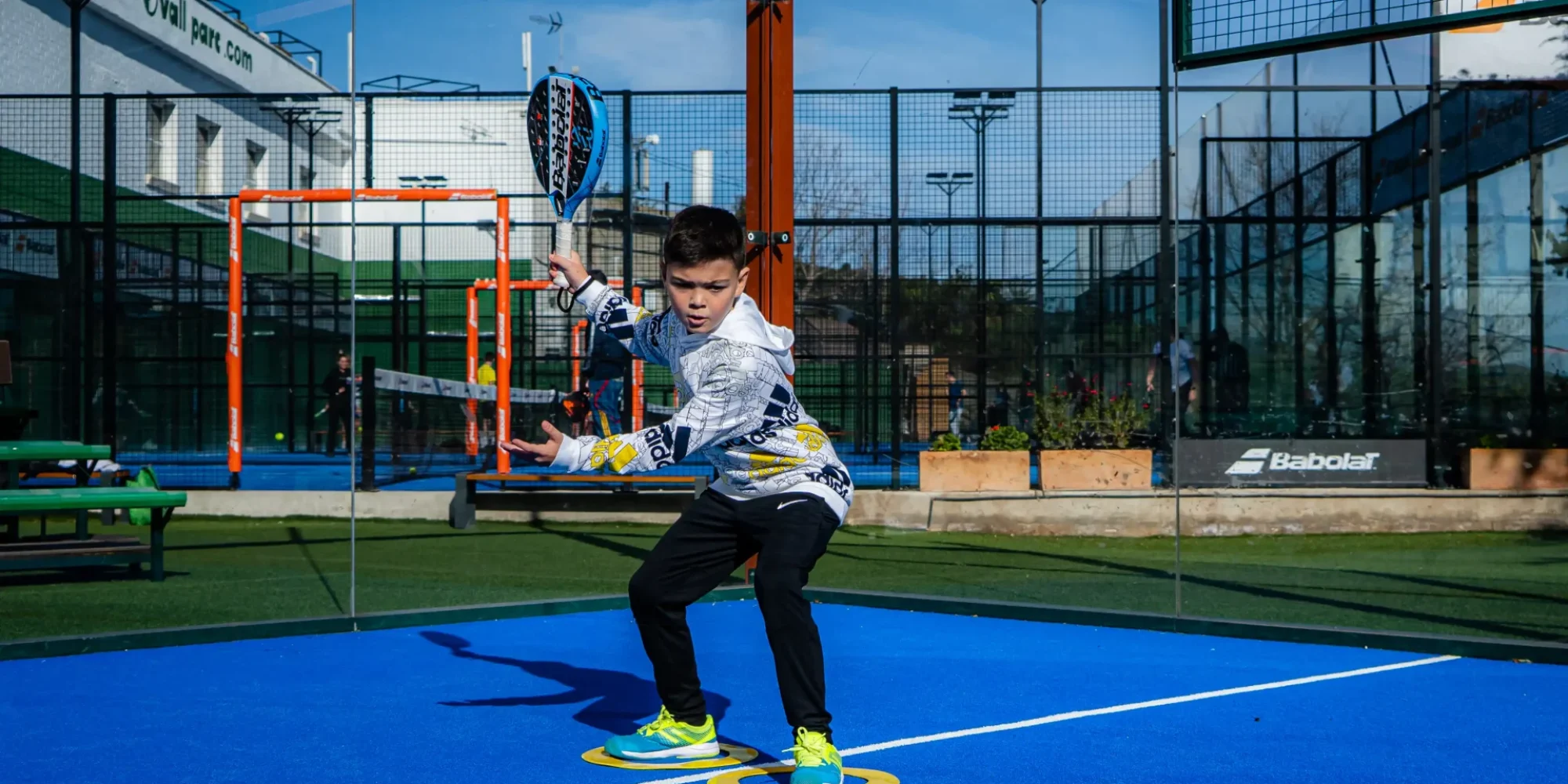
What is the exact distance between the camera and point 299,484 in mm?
16500

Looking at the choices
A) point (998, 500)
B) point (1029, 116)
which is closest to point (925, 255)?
point (1029, 116)

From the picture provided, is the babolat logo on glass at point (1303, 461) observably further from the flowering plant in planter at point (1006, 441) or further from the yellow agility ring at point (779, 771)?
the yellow agility ring at point (779, 771)

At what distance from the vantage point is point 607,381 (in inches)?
567

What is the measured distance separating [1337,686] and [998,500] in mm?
7213

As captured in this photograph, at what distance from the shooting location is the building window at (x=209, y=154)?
19531mm

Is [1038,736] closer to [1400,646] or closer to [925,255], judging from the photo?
[1400,646]

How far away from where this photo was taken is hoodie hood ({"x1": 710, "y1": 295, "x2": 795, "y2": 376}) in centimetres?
423

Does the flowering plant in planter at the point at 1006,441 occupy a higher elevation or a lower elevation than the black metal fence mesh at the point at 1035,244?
lower

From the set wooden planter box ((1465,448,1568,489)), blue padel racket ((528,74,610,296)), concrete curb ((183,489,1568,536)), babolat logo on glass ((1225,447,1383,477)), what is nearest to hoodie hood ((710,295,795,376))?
blue padel racket ((528,74,610,296))

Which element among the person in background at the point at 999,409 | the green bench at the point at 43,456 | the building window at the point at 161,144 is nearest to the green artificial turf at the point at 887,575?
the green bench at the point at 43,456

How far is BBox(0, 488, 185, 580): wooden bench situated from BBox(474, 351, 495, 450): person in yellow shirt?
6.76m

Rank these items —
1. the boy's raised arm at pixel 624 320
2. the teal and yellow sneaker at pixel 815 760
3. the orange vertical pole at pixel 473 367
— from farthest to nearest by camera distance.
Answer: the orange vertical pole at pixel 473 367
the boy's raised arm at pixel 624 320
the teal and yellow sneaker at pixel 815 760

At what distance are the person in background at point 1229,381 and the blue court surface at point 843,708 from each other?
23.8ft

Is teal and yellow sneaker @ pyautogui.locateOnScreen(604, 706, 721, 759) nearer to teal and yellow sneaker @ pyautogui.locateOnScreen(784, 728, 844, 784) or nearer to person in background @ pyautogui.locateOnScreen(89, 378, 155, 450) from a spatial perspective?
teal and yellow sneaker @ pyautogui.locateOnScreen(784, 728, 844, 784)
